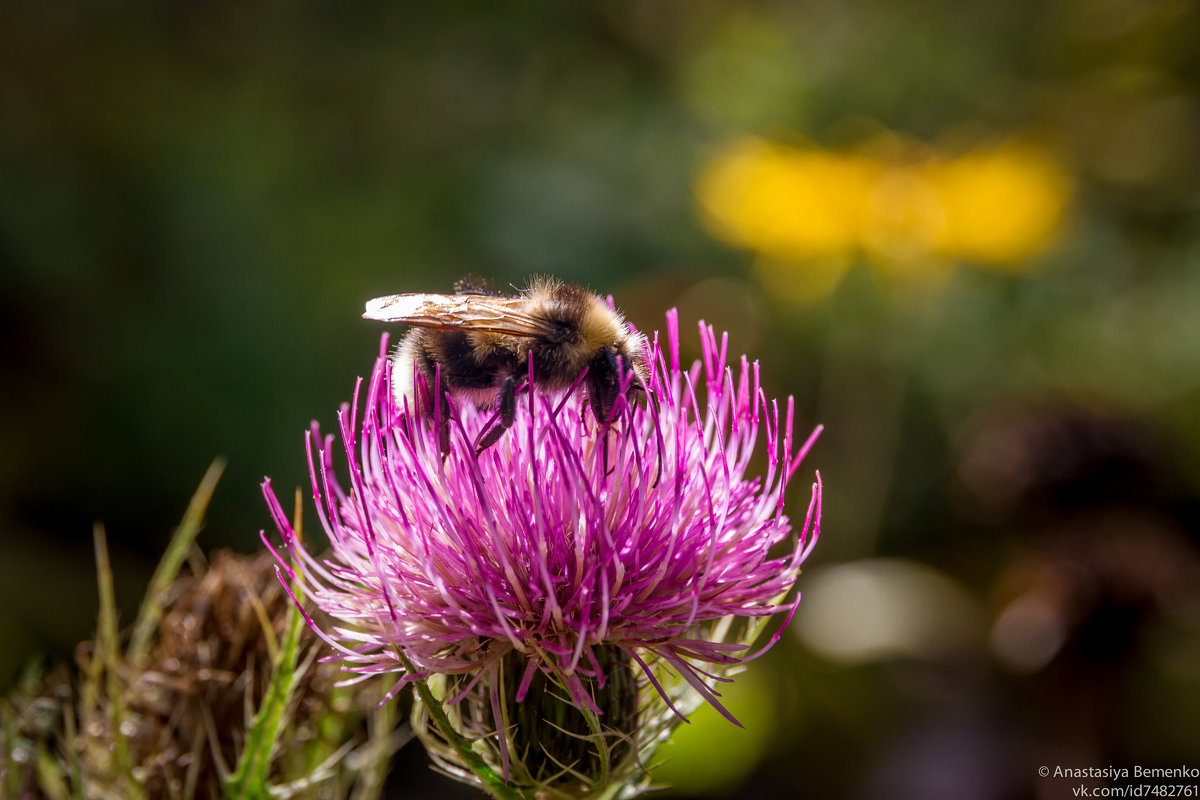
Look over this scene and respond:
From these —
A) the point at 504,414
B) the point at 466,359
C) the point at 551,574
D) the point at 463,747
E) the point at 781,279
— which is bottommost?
the point at 463,747

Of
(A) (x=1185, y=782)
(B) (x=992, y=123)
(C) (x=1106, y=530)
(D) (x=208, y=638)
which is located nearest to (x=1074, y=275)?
(B) (x=992, y=123)

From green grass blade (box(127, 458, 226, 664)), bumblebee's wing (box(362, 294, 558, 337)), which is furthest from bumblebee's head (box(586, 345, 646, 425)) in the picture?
green grass blade (box(127, 458, 226, 664))

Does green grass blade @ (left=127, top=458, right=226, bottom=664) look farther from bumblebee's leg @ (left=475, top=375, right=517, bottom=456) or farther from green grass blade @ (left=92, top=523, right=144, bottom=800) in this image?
bumblebee's leg @ (left=475, top=375, right=517, bottom=456)

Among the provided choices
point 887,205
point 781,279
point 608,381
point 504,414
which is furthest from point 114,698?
point 887,205

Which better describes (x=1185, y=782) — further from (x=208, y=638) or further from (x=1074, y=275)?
(x=208, y=638)

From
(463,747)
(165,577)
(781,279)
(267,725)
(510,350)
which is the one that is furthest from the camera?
(781,279)

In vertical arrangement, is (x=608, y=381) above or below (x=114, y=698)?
above

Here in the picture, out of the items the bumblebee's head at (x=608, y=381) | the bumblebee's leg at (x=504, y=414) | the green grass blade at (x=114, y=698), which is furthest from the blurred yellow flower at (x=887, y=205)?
the green grass blade at (x=114, y=698)

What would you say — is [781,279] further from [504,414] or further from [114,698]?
[114,698]
